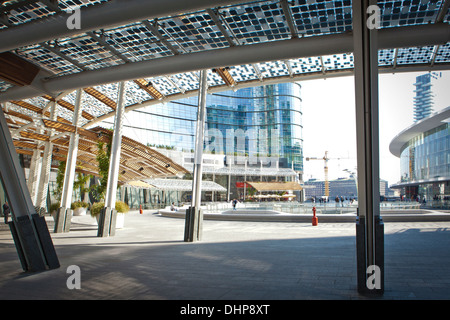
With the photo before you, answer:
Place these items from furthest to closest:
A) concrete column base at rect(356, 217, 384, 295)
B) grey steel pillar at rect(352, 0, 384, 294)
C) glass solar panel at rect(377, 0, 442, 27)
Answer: glass solar panel at rect(377, 0, 442, 27) → grey steel pillar at rect(352, 0, 384, 294) → concrete column base at rect(356, 217, 384, 295)

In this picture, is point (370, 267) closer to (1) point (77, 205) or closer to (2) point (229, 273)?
(2) point (229, 273)

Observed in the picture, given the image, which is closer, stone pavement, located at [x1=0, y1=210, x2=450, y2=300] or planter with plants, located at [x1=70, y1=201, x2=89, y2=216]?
stone pavement, located at [x1=0, y1=210, x2=450, y2=300]

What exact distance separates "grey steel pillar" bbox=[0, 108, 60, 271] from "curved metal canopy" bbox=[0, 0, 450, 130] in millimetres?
2554

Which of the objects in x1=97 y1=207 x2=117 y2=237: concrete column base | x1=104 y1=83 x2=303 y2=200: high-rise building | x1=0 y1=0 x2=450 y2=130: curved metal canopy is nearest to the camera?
x1=0 y1=0 x2=450 y2=130: curved metal canopy

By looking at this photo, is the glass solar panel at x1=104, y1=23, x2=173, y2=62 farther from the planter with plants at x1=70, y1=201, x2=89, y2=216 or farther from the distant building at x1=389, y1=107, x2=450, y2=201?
the distant building at x1=389, y1=107, x2=450, y2=201

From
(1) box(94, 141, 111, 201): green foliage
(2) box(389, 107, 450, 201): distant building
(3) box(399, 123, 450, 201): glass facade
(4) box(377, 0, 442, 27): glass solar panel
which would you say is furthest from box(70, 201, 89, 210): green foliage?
(2) box(389, 107, 450, 201): distant building

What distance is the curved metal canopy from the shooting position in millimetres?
7410

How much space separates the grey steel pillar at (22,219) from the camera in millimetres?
7723

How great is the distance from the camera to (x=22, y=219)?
25.4ft

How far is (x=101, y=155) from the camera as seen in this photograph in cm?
1705

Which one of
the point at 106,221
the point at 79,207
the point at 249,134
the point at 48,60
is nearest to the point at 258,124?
the point at 249,134

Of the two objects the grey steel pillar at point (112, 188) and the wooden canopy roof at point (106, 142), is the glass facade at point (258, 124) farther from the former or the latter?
the grey steel pillar at point (112, 188)

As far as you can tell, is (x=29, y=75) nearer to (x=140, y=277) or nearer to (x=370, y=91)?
(x=140, y=277)
